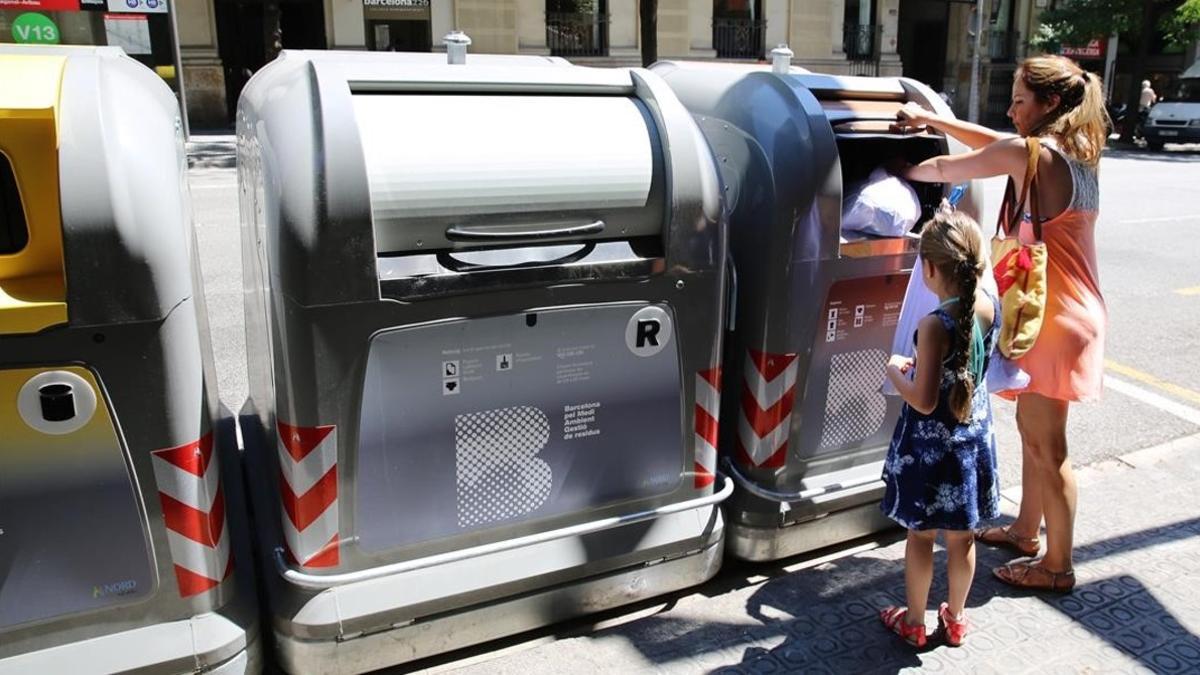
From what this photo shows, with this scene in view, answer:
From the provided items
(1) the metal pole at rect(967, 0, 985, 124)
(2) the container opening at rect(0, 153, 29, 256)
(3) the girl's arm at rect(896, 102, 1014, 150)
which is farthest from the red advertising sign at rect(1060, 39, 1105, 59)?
(2) the container opening at rect(0, 153, 29, 256)

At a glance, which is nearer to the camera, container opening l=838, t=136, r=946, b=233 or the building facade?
container opening l=838, t=136, r=946, b=233

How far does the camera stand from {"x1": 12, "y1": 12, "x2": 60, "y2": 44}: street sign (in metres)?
18.1

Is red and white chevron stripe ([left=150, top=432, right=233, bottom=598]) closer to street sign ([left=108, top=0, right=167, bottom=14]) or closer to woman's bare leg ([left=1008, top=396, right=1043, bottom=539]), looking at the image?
woman's bare leg ([left=1008, top=396, right=1043, bottom=539])

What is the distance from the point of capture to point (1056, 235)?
302 centimetres

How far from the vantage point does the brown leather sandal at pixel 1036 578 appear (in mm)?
3279

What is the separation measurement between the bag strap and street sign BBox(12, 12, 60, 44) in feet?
64.9

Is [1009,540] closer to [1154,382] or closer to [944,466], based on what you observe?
[944,466]

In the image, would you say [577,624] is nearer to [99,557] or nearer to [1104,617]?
[99,557]

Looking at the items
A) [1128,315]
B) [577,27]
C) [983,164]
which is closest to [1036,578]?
[983,164]

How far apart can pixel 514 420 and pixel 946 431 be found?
1277mm

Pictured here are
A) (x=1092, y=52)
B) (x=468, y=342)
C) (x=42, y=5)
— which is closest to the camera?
(x=468, y=342)

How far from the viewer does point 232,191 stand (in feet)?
39.2

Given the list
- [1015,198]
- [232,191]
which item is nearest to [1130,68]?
[232,191]

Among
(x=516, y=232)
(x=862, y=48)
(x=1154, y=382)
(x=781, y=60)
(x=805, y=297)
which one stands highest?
(x=862, y=48)
